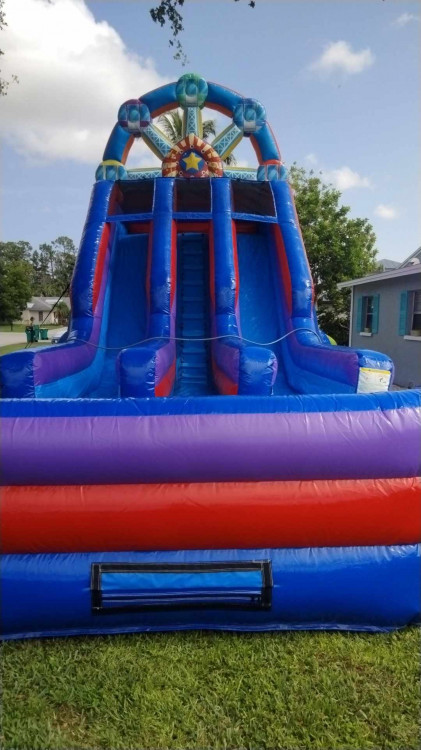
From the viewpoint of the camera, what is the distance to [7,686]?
1.75 meters

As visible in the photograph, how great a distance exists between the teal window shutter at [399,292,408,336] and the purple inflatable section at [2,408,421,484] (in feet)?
25.5

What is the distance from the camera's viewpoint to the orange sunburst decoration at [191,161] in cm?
536

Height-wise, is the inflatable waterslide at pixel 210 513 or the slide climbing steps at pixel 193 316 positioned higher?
the slide climbing steps at pixel 193 316

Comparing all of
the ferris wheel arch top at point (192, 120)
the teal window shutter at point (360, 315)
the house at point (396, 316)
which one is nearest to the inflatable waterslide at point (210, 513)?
the ferris wheel arch top at point (192, 120)

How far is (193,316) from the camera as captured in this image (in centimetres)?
474

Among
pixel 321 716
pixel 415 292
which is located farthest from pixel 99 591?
pixel 415 292

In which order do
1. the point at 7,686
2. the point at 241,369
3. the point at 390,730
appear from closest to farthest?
the point at 390,730, the point at 7,686, the point at 241,369

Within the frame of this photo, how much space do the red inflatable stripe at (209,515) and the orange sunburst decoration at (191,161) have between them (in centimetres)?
426

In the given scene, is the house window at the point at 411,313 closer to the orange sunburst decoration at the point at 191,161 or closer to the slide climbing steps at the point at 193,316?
the orange sunburst decoration at the point at 191,161

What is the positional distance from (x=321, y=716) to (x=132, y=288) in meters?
3.75

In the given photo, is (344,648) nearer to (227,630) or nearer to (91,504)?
(227,630)

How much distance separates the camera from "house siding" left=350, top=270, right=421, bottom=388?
8938 mm

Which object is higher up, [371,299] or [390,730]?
[371,299]

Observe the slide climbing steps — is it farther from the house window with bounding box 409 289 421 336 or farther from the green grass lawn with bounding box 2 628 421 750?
the house window with bounding box 409 289 421 336
